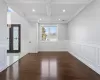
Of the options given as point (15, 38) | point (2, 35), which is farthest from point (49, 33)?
point (2, 35)

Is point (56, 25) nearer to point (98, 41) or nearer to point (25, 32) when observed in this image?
point (25, 32)

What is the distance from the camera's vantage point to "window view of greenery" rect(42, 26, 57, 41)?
1186cm

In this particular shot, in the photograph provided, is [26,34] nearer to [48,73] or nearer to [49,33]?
[49,33]

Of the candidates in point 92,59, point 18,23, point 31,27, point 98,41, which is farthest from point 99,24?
point 18,23

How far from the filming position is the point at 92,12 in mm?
4980

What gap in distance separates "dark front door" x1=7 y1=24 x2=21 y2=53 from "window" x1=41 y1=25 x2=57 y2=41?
7.34ft

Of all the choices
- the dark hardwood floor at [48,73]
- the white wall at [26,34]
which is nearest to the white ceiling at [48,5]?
the dark hardwood floor at [48,73]

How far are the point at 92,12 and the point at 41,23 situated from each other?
7045 millimetres

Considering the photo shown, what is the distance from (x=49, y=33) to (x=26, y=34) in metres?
2.21

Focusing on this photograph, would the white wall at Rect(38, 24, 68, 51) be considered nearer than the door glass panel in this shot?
No

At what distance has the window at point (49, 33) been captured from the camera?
38.9ft

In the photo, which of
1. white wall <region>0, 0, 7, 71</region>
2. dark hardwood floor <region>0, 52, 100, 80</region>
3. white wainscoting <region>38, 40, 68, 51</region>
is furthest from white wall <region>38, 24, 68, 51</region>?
white wall <region>0, 0, 7, 71</region>

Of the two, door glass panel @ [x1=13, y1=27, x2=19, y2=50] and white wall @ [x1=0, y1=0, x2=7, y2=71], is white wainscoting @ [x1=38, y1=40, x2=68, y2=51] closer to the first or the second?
door glass panel @ [x1=13, y1=27, x2=19, y2=50]

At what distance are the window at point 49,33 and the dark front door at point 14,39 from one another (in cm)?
Result: 224
